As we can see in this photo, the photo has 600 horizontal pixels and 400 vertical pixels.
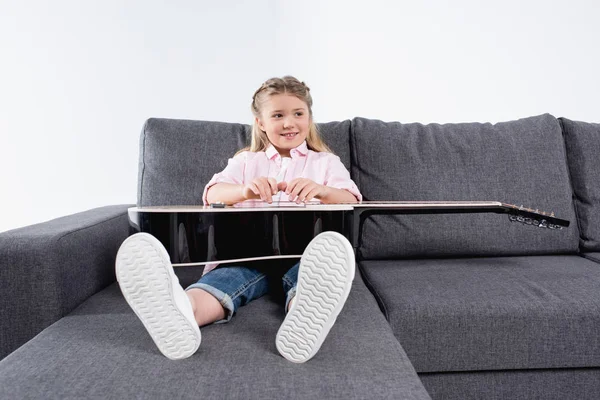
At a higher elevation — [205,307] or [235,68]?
[235,68]

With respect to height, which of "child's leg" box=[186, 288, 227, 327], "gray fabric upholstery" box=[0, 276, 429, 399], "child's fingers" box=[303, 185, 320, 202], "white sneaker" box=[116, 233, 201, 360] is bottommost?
"gray fabric upholstery" box=[0, 276, 429, 399]

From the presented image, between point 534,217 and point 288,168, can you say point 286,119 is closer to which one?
point 288,168

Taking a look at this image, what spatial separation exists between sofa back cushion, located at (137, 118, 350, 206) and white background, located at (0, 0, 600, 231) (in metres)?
0.92

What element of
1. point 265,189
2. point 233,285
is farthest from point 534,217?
point 233,285

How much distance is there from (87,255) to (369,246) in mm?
876

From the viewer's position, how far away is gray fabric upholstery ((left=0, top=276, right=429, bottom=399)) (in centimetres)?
A: 76

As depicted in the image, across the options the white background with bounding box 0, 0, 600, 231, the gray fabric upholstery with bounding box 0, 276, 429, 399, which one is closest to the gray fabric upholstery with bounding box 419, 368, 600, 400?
the gray fabric upholstery with bounding box 0, 276, 429, 399

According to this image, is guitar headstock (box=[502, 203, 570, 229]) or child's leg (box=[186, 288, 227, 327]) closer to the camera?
child's leg (box=[186, 288, 227, 327])

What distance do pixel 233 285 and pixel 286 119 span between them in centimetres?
61

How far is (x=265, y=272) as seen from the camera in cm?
126

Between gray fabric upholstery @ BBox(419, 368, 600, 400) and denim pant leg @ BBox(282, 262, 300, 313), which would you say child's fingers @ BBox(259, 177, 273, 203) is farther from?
gray fabric upholstery @ BBox(419, 368, 600, 400)

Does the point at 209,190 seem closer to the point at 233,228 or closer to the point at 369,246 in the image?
the point at 233,228

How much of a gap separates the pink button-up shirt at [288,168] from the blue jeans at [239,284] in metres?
0.34

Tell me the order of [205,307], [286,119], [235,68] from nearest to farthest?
[205,307]
[286,119]
[235,68]
